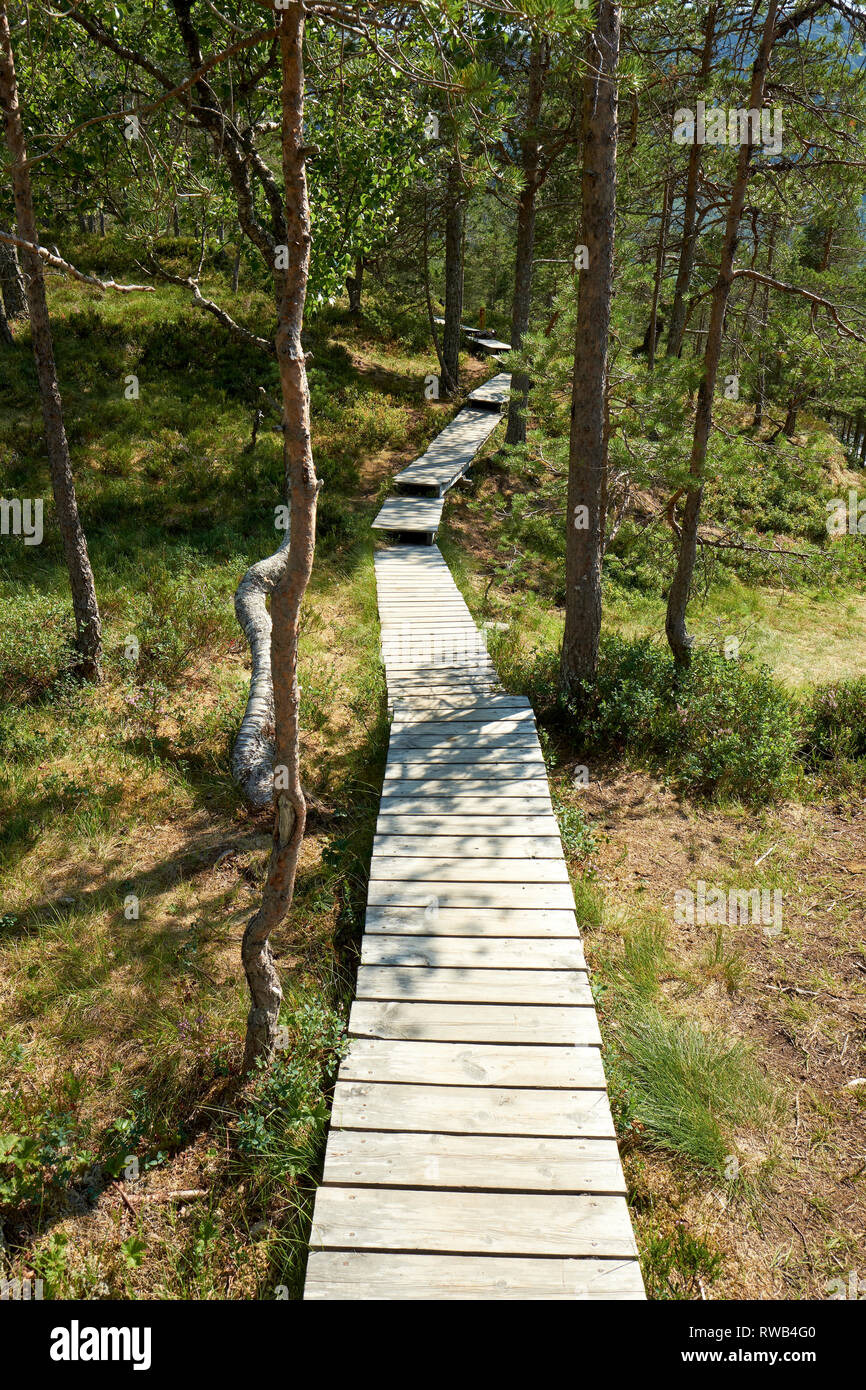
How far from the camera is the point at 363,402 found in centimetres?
1762

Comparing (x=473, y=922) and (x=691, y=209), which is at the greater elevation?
(x=691, y=209)

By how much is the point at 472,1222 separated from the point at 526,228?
1660cm

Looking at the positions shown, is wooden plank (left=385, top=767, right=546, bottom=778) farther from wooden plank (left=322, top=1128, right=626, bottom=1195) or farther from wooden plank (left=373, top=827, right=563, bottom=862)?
wooden plank (left=322, top=1128, right=626, bottom=1195)

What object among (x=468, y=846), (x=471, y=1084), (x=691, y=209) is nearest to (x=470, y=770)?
(x=468, y=846)

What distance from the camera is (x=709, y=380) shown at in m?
7.61

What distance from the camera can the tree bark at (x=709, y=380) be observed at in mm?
6672

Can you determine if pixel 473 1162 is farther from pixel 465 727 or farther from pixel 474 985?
pixel 465 727

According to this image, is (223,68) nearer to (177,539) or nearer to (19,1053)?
(177,539)

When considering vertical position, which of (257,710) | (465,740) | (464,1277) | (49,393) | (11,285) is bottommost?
(464,1277)

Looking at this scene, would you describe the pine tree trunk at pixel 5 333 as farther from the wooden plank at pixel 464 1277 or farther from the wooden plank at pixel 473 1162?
the wooden plank at pixel 464 1277

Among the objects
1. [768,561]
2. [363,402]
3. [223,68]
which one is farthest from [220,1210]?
[363,402]

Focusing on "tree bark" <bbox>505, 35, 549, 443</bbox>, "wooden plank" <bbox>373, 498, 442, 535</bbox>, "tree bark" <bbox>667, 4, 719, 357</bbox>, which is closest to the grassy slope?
"tree bark" <bbox>667, 4, 719, 357</bbox>

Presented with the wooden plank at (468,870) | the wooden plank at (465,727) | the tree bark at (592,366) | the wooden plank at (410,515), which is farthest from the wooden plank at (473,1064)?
the wooden plank at (410,515)

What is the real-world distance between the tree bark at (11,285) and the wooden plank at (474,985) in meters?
15.8
